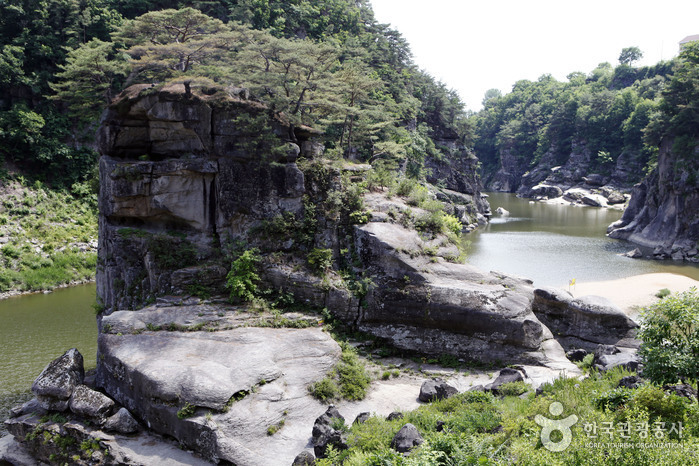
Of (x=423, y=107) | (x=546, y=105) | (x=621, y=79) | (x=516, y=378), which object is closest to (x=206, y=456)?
(x=516, y=378)

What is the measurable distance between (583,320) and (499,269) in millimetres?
18078

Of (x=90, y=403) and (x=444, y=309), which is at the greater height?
(x=444, y=309)

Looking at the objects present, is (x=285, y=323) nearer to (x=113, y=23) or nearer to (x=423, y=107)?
(x=113, y=23)

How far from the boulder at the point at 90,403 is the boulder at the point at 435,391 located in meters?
9.10

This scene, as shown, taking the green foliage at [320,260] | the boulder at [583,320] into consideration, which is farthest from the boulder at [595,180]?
the green foliage at [320,260]

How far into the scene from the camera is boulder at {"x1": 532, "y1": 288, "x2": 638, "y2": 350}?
16375 millimetres

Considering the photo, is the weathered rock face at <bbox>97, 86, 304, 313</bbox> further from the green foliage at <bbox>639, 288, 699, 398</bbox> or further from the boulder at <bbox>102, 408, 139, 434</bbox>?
the green foliage at <bbox>639, 288, 699, 398</bbox>

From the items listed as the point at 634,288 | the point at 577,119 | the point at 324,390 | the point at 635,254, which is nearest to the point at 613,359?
the point at 324,390

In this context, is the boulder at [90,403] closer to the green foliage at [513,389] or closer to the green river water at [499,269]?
the green river water at [499,269]

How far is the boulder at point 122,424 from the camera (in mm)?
11961

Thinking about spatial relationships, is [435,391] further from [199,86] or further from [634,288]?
[634,288]

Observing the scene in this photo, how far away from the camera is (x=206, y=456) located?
10984 millimetres

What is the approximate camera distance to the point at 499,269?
1369 inches

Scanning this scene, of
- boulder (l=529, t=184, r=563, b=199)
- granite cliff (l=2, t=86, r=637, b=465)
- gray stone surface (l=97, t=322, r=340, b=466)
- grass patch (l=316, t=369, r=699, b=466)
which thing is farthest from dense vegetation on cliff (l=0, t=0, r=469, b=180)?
boulder (l=529, t=184, r=563, b=199)
